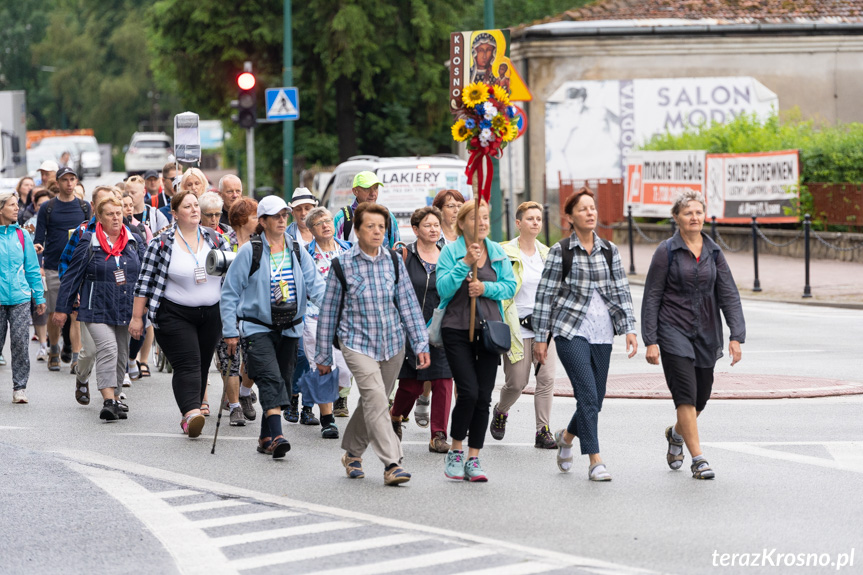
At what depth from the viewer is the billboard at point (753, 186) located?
2511 cm

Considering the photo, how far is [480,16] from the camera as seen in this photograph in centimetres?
5350

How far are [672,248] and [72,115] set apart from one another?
92.4 metres

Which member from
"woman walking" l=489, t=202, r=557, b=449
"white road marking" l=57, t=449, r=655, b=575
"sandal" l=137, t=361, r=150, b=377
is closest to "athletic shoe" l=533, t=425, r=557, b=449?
"woman walking" l=489, t=202, r=557, b=449

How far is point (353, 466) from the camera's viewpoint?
8.04 meters

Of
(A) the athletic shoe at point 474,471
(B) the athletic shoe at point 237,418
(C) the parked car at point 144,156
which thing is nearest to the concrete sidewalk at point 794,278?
(B) the athletic shoe at point 237,418

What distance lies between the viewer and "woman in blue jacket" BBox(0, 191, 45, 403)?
11.5 m

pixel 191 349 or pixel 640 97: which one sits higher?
pixel 640 97

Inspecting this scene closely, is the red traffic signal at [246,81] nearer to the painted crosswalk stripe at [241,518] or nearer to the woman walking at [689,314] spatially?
the woman walking at [689,314]

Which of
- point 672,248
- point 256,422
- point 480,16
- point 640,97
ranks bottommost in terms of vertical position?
point 256,422

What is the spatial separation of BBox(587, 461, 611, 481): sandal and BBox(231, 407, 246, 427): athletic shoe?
3281 millimetres

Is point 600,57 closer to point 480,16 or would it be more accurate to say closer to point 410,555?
point 480,16

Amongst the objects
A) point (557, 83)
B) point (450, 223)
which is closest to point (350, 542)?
point (450, 223)

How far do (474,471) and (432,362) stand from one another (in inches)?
39.8

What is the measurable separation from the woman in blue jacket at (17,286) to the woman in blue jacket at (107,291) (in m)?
0.87
